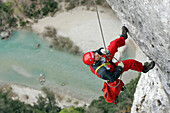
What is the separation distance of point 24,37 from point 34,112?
5.70 meters

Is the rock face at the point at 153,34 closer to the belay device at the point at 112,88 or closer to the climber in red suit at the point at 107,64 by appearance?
the climber in red suit at the point at 107,64

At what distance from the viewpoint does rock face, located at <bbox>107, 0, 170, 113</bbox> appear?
8.24 feet

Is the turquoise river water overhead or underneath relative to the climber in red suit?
underneath

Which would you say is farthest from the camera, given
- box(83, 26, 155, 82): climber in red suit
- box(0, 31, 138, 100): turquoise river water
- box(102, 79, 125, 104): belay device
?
box(0, 31, 138, 100): turquoise river water

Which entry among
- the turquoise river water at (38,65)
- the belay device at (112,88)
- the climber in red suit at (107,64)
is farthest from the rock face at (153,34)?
the turquoise river water at (38,65)

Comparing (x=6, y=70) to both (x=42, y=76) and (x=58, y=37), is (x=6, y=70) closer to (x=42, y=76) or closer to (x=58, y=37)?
(x=42, y=76)

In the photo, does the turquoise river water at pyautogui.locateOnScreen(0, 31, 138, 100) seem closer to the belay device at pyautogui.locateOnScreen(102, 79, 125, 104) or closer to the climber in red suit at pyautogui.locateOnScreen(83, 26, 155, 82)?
the belay device at pyautogui.locateOnScreen(102, 79, 125, 104)

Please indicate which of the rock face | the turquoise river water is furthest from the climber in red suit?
the turquoise river water

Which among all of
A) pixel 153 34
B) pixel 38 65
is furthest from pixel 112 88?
pixel 38 65

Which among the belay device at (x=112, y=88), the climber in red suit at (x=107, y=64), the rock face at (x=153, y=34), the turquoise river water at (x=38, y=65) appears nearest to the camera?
the rock face at (x=153, y=34)

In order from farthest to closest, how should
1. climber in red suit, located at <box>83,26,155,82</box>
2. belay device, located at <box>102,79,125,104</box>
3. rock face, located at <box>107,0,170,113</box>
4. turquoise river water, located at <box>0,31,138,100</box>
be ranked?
turquoise river water, located at <box>0,31,138,100</box>, belay device, located at <box>102,79,125,104</box>, climber in red suit, located at <box>83,26,155,82</box>, rock face, located at <box>107,0,170,113</box>

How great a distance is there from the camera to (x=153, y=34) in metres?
2.87

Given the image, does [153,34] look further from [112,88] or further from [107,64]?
[112,88]

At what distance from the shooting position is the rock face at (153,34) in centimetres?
251
